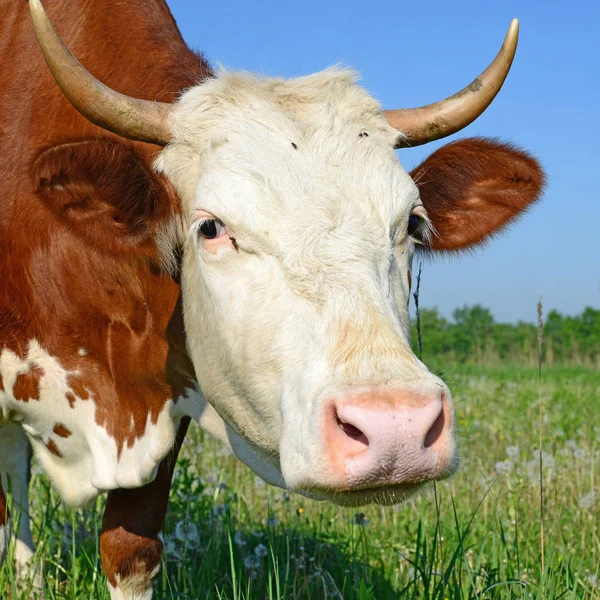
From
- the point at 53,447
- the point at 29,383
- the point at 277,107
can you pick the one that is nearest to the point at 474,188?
the point at 277,107

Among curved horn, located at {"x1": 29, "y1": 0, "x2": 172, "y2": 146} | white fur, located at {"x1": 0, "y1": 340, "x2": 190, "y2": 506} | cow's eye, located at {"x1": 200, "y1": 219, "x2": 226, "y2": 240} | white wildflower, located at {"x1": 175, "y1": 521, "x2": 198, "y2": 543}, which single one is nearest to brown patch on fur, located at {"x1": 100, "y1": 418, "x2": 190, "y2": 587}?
white wildflower, located at {"x1": 175, "y1": 521, "x2": 198, "y2": 543}

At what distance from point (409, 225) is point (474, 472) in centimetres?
383

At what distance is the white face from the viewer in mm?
2572

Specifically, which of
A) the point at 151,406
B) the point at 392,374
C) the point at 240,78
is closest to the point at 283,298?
the point at 392,374

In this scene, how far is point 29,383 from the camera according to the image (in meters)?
4.26

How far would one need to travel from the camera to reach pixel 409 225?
3549 millimetres

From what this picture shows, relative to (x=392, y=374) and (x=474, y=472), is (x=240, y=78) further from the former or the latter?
(x=474, y=472)

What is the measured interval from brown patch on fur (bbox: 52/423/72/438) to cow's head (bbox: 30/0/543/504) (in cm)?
99

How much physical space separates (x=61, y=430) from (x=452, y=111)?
A: 2.47 meters

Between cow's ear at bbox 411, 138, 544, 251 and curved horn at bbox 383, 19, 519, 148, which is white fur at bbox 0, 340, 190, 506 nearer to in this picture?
cow's ear at bbox 411, 138, 544, 251

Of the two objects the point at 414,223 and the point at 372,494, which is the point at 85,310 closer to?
the point at 414,223

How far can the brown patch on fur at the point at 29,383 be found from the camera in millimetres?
4246

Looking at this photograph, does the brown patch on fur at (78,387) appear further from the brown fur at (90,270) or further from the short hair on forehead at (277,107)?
the short hair on forehead at (277,107)

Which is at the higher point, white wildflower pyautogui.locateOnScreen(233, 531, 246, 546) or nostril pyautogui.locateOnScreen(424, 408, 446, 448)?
nostril pyautogui.locateOnScreen(424, 408, 446, 448)
